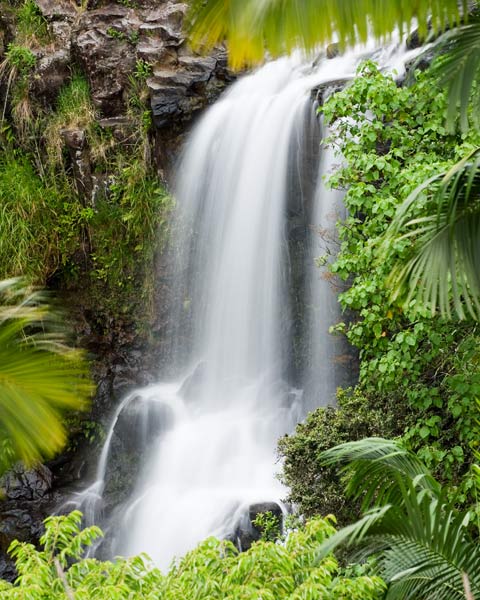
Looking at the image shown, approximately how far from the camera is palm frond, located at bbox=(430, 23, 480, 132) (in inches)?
164

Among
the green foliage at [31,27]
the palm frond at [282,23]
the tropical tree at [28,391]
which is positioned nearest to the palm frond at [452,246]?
the palm frond at [282,23]

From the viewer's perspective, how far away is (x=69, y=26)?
15680 millimetres

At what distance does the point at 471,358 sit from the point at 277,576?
313 centimetres

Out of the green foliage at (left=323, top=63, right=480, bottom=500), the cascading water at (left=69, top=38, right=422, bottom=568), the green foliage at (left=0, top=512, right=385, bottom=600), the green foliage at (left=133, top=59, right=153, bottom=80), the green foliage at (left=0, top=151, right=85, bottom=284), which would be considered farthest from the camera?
the green foliage at (left=133, top=59, right=153, bottom=80)

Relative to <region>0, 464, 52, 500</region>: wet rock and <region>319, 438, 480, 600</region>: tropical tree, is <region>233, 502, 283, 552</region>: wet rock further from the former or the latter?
<region>319, 438, 480, 600</region>: tropical tree

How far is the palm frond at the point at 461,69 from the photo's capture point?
4.17m

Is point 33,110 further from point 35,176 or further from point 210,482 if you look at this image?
point 210,482

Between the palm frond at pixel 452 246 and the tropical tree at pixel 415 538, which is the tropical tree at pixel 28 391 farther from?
the palm frond at pixel 452 246

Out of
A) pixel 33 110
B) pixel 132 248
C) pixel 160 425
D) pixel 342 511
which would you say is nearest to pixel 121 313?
pixel 132 248

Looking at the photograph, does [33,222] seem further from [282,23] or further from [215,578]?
[282,23]

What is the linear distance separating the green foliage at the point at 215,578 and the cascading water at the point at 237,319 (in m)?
4.48

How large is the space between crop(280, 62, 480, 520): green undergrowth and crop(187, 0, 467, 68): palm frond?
3614 mm

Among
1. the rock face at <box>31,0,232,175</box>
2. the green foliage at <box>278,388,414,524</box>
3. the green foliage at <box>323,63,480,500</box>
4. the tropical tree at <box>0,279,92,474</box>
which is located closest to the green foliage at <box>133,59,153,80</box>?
the rock face at <box>31,0,232,175</box>

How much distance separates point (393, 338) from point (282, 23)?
4.86m
